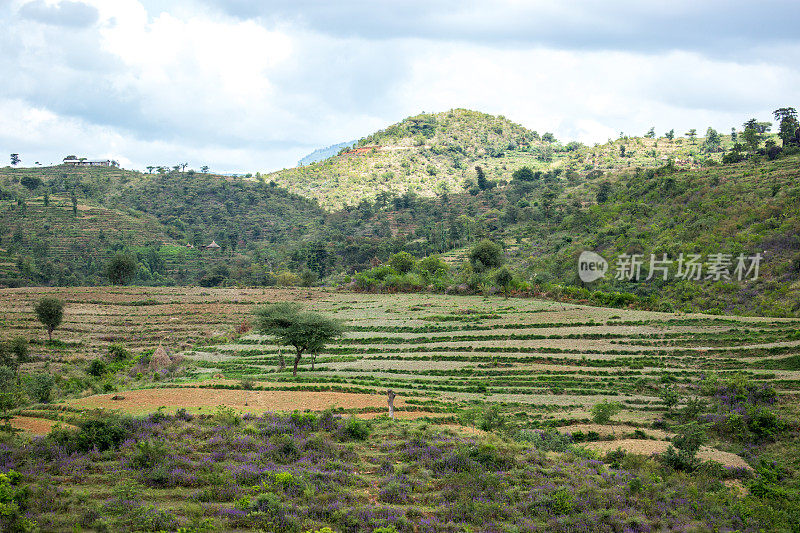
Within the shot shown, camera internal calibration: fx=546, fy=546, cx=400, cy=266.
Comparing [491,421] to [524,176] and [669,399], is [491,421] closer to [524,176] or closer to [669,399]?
[669,399]

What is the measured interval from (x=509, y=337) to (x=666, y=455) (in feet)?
87.4

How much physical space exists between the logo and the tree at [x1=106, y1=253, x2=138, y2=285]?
6474 cm

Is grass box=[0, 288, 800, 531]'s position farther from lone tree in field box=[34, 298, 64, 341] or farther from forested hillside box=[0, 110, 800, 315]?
forested hillside box=[0, 110, 800, 315]

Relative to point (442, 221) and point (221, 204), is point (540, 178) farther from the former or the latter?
point (221, 204)

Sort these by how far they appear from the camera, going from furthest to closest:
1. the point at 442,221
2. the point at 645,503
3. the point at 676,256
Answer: the point at 442,221 < the point at 676,256 < the point at 645,503

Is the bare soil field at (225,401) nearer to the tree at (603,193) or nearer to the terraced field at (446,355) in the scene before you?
the terraced field at (446,355)

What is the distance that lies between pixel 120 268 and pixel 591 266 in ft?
222

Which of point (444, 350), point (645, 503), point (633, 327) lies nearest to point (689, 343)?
point (633, 327)

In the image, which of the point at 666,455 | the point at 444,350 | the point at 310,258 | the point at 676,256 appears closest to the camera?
the point at 666,455

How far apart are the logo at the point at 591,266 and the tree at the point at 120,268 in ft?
212

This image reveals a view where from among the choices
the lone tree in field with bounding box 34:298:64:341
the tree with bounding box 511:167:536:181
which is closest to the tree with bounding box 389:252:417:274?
the lone tree in field with bounding box 34:298:64:341

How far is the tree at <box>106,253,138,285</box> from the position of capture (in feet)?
260

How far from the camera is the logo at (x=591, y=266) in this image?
74188 mm

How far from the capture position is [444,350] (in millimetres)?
45844
